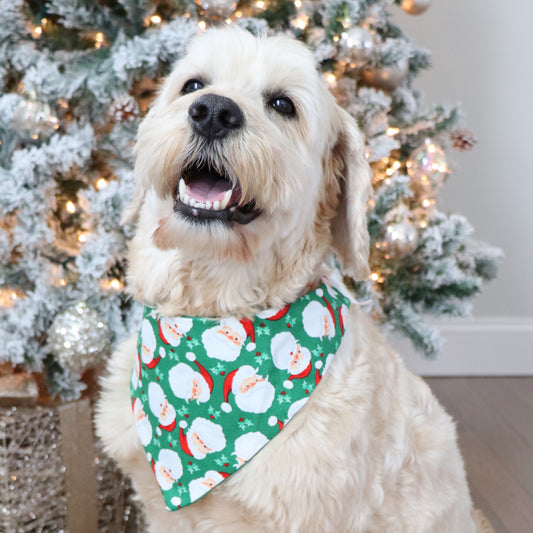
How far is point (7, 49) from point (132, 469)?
3.91 ft

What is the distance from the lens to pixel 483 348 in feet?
10.0

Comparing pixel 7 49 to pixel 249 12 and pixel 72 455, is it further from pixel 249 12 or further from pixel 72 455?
pixel 72 455

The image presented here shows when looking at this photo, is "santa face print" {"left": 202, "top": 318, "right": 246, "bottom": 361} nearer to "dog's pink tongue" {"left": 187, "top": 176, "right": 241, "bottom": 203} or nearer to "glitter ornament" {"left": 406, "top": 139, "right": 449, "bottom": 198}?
"dog's pink tongue" {"left": 187, "top": 176, "right": 241, "bottom": 203}

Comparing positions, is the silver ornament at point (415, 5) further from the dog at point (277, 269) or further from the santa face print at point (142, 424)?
the santa face print at point (142, 424)

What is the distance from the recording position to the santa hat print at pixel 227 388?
41.4 inches

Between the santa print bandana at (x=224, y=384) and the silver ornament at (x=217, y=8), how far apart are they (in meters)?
0.95

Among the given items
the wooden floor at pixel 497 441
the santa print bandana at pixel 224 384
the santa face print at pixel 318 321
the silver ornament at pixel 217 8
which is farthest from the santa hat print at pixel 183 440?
the wooden floor at pixel 497 441

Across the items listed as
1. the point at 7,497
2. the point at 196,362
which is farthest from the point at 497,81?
the point at 7,497

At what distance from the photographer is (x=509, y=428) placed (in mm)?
2551

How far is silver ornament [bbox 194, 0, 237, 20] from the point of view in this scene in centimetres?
166

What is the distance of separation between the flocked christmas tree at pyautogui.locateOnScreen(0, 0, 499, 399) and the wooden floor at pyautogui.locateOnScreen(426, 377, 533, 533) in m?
0.56

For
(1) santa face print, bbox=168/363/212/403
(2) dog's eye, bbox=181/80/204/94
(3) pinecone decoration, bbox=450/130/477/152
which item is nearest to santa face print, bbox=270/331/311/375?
(1) santa face print, bbox=168/363/212/403

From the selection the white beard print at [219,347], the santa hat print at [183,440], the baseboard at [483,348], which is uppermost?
the white beard print at [219,347]

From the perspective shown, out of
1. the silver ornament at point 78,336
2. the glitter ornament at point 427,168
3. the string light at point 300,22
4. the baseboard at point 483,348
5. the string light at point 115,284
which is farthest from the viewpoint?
the baseboard at point 483,348
